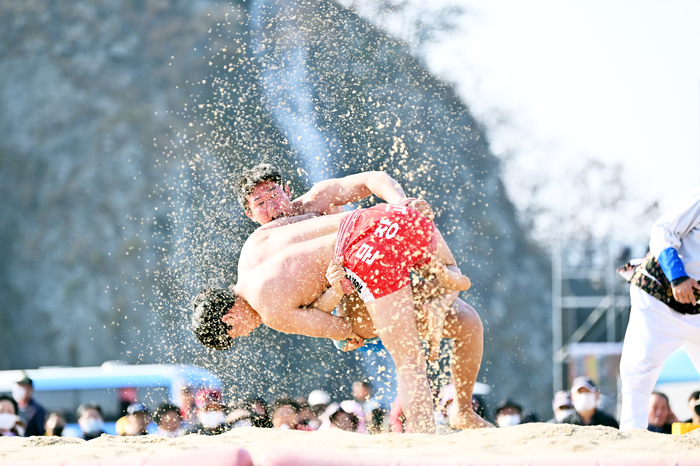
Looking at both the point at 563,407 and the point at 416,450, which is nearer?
the point at 416,450

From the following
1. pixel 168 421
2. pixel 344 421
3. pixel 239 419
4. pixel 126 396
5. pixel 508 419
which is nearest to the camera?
pixel 344 421

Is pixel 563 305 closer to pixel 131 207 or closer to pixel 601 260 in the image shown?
pixel 601 260

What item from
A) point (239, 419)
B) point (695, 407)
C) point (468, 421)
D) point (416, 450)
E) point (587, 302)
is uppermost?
point (587, 302)

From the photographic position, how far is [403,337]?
120 inches

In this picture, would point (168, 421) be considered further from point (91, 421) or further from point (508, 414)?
point (508, 414)

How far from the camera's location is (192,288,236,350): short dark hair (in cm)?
335

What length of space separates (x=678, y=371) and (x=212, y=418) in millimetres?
5607

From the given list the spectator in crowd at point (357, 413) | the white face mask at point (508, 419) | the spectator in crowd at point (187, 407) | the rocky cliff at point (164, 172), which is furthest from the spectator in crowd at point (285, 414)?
the rocky cliff at point (164, 172)

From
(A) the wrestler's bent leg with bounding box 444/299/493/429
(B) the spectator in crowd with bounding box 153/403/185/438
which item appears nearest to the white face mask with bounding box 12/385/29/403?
(B) the spectator in crowd with bounding box 153/403/185/438

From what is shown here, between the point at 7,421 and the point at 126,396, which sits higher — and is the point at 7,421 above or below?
below

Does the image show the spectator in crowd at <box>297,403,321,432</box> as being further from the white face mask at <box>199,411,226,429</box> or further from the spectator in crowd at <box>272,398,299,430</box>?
the white face mask at <box>199,411,226,429</box>

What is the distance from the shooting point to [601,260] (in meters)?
11.8

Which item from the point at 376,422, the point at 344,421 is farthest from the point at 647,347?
the point at 376,422

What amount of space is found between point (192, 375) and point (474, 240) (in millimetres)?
10241
